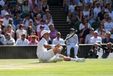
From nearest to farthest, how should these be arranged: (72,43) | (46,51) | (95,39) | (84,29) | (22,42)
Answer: (46,51) < (72,43) < (22,42) < (95,39) < (84,29)

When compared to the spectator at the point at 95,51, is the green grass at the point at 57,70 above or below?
above

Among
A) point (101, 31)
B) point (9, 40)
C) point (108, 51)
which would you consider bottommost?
point (108, 51)

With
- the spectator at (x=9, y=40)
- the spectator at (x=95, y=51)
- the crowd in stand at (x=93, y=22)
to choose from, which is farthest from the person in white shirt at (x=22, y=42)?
the spectator at (x=95, y=51)

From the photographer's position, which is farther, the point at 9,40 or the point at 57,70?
the point at 9,40

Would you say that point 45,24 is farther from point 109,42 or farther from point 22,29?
point 109,42

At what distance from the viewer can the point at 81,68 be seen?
61.8ft

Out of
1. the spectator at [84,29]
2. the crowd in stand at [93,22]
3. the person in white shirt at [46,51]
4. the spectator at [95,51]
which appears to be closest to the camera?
the person in white shirt at [46,51]

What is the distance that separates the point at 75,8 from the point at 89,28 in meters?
2.70

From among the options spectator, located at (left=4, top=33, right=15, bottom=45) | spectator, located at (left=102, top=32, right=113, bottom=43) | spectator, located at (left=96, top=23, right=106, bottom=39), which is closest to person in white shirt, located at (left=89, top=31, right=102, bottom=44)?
spectator, located at (left=102, top=32, right=113, bottom=43)

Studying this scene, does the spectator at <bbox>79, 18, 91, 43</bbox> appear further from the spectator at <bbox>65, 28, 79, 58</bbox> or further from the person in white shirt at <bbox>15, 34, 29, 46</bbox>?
the person in white shirt at <bbox>15, 34, 29, 46</bbox>

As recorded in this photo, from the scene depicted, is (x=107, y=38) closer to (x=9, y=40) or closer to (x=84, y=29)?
(x=84, y=29)

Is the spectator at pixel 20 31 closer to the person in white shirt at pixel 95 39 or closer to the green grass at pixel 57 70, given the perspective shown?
the person in white shirt at pixel 95 39

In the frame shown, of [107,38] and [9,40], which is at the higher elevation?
[9,40]

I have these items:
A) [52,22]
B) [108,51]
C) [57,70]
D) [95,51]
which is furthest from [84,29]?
[57,70]
